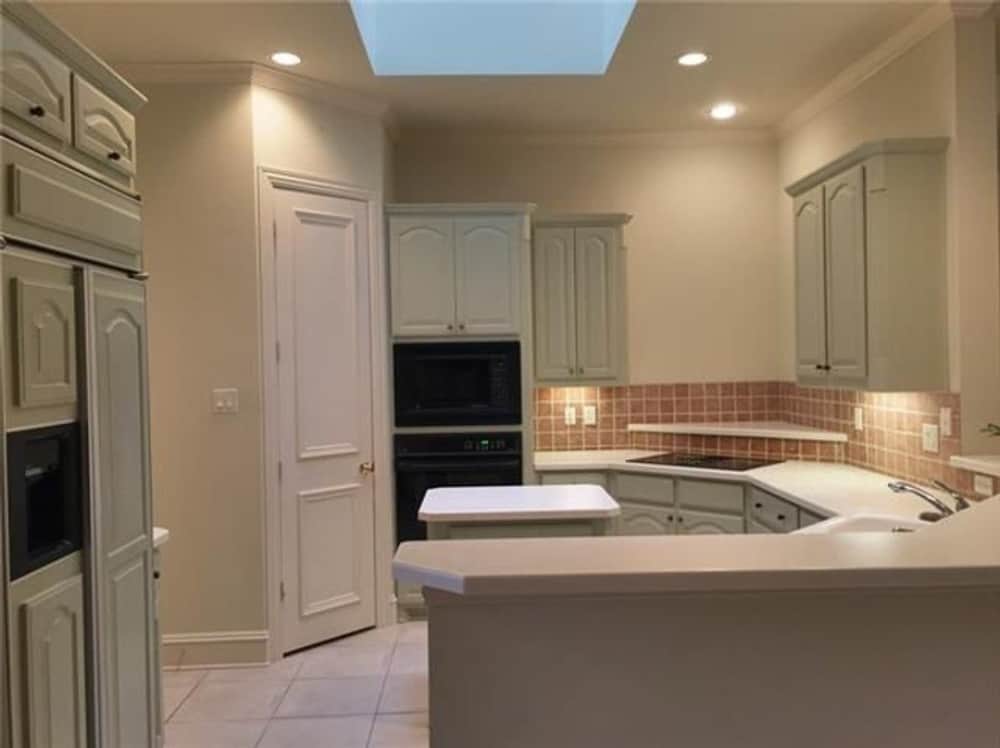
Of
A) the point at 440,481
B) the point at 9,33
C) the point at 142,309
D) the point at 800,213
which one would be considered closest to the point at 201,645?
the point at 440,481

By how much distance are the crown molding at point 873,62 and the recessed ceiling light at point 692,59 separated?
74cm

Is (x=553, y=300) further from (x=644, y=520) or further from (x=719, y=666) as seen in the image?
(x=719, y=666)

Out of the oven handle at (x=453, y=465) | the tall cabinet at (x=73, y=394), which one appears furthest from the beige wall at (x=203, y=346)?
the tall cabinet at (x=73, y=394)

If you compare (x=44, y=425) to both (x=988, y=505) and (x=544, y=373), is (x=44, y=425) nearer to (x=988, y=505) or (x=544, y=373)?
(x=988, y=505)

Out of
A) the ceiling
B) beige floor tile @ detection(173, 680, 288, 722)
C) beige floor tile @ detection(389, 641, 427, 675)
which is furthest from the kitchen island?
the ceiling

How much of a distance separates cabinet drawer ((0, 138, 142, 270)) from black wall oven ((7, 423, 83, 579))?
18.0 inches

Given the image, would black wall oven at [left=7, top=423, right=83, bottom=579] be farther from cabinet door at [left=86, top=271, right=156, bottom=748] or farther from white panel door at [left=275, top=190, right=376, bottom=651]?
white panel door at [left=275, top=190, right=376, bottom=651]

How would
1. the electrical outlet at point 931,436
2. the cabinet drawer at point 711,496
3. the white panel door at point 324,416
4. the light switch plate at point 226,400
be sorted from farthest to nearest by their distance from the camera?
1. the cabinet drawer at point 711,496
2. the white panel door at point 324,416
3. the light switch plate at point 226,400
4. the electrical outlet at point 931,436

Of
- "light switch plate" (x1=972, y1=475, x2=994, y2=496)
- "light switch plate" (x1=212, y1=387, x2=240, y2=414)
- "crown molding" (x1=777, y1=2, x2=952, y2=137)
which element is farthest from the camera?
"light switch plate" (x1=212, y1=387, x2=240, y2=414)

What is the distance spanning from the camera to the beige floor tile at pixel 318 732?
2877mm

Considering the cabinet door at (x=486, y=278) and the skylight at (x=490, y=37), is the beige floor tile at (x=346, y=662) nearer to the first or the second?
the cabinet door at (x=486, y=278)

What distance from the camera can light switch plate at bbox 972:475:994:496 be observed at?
2818 mm

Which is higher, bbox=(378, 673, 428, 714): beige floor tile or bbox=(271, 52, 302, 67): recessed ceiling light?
bbox=(271, 52, 302, 67): recessed ceiling light

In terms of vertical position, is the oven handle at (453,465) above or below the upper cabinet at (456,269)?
below
